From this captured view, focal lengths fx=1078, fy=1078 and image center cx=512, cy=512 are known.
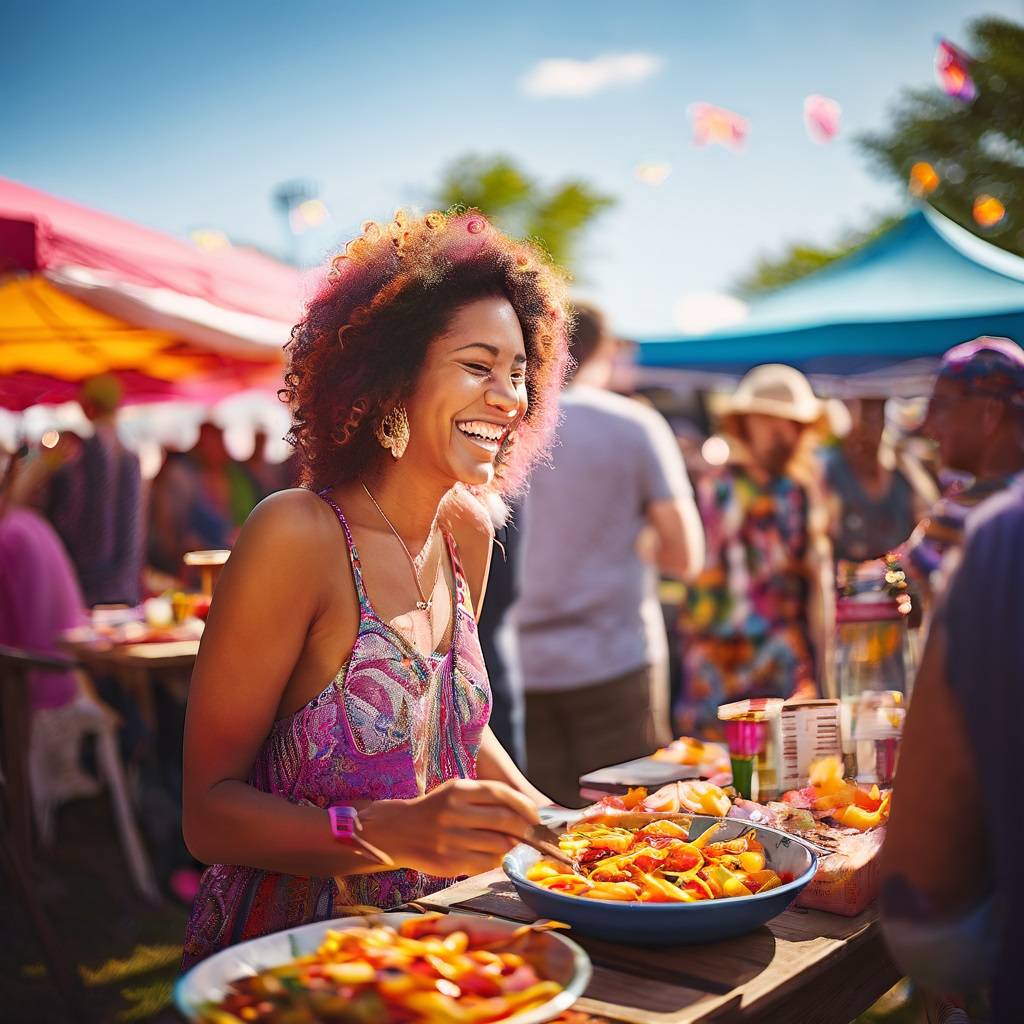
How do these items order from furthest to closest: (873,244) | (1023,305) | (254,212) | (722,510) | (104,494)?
(254,212) → (873,244) → (1023,305) → (104,494) → (722,510)

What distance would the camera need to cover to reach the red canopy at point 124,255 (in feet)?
13.1

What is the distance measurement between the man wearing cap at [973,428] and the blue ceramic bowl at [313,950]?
2436 millimetres

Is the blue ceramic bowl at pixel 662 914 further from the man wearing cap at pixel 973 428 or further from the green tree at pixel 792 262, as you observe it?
the green tree at pixel 792 262

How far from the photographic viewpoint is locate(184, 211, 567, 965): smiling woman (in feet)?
5.14

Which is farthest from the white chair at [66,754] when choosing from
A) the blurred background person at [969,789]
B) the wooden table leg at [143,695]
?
the blurred background person at [969,789]

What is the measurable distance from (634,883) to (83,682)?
478 cm

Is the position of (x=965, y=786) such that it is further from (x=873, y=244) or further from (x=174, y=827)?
(x=873, y=244)

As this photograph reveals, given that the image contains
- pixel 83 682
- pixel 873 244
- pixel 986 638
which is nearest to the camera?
pixel 986 638

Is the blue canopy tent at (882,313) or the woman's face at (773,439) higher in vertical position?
the blue canopy tent at (882,313)

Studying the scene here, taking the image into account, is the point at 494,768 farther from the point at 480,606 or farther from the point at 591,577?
the point at 591,577

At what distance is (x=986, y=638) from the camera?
3.04 ft

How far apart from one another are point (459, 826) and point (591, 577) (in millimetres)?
2537

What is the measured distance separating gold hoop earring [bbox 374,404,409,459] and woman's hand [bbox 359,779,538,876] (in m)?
0.70

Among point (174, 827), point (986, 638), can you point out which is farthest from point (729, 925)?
point (174, 827)
